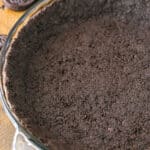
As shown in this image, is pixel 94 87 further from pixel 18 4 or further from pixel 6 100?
pixel 18 4

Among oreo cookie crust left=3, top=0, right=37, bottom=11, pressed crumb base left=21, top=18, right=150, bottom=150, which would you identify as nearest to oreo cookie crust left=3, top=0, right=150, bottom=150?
pressed crumb base left=21, top=18, right=150, bottom=150

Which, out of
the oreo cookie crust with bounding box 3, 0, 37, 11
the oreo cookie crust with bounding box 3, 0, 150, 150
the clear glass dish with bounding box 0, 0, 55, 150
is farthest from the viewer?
the oreo cookie crust with bounding box 3, 0, 37, 11

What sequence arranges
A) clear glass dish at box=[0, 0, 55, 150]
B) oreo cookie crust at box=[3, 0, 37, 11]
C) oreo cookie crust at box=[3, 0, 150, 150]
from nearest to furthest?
clear glass dish at box=[0, 0, 55, 150], oreo cookie crust at box=[3, 0, 150, 150], oreo cookie crust at box=[3, 0, 37, 11]

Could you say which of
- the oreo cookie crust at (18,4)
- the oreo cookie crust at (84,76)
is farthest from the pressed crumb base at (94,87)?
the oreo cookie crust at (18,4)

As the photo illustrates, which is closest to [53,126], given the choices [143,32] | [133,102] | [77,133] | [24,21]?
[77,133]

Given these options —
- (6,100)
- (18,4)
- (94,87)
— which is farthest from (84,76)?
(18,4)

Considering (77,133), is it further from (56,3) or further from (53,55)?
(56,3)

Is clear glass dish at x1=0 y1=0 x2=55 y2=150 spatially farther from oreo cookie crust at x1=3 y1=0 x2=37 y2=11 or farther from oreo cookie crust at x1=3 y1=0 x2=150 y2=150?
oreo cookie crust at x1=3 y1=0 x2=37 y2=11

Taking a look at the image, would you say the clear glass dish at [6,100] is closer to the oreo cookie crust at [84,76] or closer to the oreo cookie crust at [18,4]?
the oreo cookie crust at [84,76]
